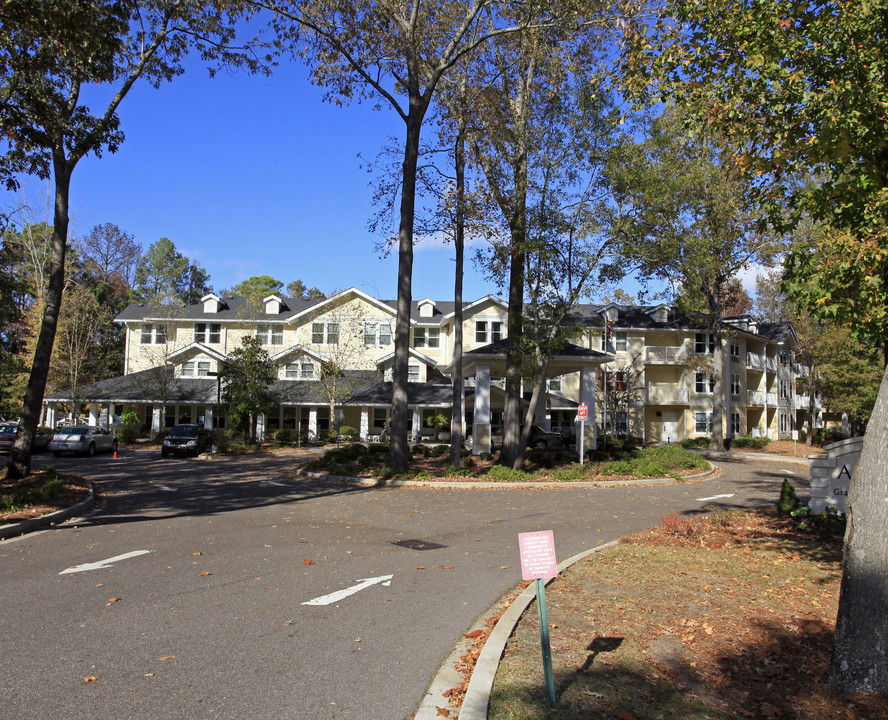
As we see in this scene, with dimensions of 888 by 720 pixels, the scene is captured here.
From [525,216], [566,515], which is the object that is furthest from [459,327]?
[566,515]

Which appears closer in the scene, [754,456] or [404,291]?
[404,291]

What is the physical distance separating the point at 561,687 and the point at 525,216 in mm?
19947

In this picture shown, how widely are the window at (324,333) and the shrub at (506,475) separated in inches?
1061

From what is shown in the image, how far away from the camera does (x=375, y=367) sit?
160ft

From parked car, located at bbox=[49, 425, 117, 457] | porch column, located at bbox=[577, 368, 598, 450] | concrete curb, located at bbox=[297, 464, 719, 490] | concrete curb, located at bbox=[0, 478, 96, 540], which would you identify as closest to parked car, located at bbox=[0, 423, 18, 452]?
parked car, located at bbox=[49, 425, 117, 457]

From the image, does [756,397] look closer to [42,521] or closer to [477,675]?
[42,521]

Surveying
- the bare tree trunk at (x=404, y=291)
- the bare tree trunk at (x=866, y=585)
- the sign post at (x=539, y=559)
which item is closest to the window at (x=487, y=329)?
the bare tree trunk at (x=404, y=291)

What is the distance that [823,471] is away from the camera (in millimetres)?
12875

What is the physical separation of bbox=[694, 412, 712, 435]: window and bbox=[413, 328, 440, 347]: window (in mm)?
20026

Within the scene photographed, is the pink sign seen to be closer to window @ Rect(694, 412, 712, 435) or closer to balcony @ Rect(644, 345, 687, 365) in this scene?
balcony @ Rect(644, 345, 687, 365)

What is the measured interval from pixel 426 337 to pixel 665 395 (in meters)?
18.0

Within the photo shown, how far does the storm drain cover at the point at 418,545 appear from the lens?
10789mm

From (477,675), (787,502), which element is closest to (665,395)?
(787,502)

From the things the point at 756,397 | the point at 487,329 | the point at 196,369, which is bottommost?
the point at 756,397
